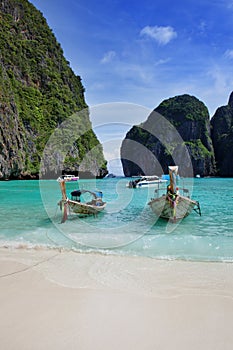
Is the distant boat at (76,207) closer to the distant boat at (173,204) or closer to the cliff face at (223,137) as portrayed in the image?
the distant boat at (173,204)

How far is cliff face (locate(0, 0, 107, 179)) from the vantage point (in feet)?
165

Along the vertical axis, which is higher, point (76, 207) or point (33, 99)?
point (33, 99)

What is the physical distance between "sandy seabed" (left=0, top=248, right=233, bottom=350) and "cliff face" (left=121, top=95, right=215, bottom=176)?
104 m

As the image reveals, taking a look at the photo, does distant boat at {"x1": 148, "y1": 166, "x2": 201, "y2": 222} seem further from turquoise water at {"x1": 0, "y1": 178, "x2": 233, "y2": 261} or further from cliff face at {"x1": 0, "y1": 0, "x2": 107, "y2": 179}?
cliff face at {"x1": 0, "y1": 0, "x2": 107, "y2": 179}

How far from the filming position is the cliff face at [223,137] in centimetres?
11238

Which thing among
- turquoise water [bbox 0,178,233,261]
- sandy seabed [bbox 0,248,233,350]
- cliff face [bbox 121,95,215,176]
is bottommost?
turquoise water [bbox 0,178,233,261]

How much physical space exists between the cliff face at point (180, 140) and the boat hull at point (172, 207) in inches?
3813

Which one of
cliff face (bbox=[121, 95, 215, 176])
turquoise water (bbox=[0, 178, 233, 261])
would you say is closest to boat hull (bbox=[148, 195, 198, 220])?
turquoise water (bbox=[0, 178, 233, 261])

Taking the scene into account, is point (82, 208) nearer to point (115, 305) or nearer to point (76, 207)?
point (76, 207)

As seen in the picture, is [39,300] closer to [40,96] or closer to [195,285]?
[195,285]

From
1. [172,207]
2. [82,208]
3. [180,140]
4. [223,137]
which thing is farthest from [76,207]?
[223,137]

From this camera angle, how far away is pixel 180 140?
121 meters

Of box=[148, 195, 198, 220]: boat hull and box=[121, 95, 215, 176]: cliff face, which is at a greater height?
box=[121, 95, 215, 176]: cliff face

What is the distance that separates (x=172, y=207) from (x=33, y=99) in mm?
64360
